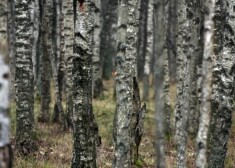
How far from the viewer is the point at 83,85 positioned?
7457 mm

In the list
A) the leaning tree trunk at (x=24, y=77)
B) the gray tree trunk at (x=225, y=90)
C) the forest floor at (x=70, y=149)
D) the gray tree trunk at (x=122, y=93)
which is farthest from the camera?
the leaning tree trunk at (x=24, y=77)

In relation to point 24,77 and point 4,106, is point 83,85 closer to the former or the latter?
point 24,77

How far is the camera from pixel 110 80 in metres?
30.6

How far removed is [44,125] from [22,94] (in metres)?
3.96

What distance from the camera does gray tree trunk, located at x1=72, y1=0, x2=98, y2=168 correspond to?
740 cm

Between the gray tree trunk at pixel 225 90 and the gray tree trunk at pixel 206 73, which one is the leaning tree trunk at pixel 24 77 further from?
the gray tree trunk at pixel 206 73

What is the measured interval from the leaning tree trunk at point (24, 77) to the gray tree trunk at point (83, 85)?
8.41ft

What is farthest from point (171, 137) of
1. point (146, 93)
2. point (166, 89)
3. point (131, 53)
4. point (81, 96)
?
point (146, 93)

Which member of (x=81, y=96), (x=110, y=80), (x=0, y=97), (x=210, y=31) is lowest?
(x=110, y=80)

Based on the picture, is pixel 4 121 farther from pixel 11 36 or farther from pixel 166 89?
pixel 11 36

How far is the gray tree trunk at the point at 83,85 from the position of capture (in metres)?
7.40

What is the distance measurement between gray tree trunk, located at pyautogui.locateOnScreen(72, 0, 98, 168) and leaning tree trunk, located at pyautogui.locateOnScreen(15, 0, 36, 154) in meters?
2.56

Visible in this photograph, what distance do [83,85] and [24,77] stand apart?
273 centimetres

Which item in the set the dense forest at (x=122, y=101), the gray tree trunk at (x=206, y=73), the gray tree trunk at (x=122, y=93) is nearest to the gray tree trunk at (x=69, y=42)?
the dense forest at (x=122, y=101)
